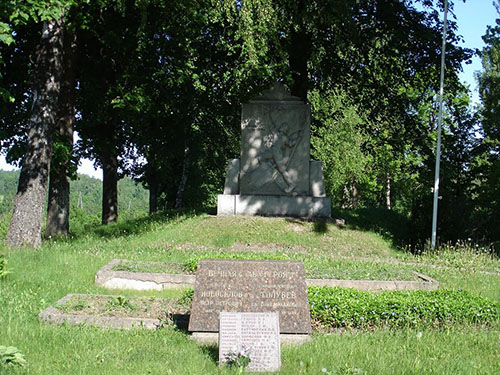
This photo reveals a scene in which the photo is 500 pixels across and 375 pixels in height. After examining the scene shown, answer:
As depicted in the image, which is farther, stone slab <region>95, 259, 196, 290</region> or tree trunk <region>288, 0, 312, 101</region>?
tree trunk <region>288, 0, 312, 101</region>

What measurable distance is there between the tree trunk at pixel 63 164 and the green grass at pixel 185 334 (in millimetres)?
1464

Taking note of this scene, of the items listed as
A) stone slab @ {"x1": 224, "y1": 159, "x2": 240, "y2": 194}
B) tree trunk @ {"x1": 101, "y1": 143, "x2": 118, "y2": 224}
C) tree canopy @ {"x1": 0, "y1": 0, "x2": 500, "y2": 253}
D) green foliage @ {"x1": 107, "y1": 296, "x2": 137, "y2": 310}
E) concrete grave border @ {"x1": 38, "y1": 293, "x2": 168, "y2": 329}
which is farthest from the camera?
tree trunk @ {"x1": 101, "y1": 143, "x2": 118, "y2": 224}

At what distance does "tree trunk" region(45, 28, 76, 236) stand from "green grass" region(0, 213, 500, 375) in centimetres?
146

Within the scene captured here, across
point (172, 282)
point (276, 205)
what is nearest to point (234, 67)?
point (276, 205)

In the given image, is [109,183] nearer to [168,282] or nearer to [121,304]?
[168,282]

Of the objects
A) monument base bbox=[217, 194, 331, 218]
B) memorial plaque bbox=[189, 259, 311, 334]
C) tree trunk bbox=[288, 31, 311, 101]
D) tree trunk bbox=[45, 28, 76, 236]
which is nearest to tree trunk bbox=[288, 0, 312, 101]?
tree trunk bbox=[288, 31, 311, 101]

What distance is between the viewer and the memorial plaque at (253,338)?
208 inches

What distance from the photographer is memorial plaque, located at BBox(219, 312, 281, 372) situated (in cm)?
529

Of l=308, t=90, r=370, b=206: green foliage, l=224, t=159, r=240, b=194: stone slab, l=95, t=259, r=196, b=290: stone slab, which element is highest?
l=308, t=90, r=370, b=206: green foliage

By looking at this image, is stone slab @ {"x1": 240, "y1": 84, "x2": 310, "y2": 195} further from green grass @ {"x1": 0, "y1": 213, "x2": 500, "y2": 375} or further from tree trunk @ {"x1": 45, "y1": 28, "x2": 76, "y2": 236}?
tree trunk @ {"x1": 45, "y1": 28, "x2": 76, "y2": 236}

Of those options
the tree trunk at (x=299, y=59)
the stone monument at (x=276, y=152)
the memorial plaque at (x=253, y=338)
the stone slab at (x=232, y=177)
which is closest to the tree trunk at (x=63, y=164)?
the stone slab at (x=232, y=177)

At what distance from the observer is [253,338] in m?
5.39

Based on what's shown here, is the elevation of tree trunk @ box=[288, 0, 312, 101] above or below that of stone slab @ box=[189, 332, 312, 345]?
above

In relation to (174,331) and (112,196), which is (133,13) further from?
(174,331)
